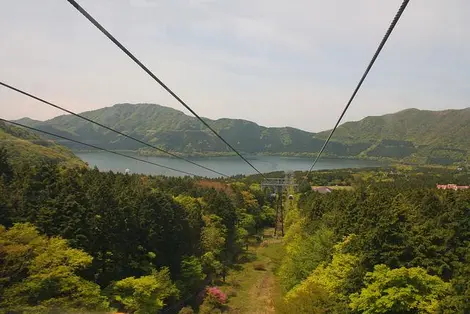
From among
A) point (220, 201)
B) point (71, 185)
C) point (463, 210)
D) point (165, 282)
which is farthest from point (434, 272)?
point (220, 201)

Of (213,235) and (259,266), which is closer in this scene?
(213,235)

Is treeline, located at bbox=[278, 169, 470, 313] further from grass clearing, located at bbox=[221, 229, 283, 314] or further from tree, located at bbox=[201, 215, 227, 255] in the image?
tree, located at bbox=[201, 215, 227, 255]

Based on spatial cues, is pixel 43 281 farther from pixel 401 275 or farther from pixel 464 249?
pixel 464 249

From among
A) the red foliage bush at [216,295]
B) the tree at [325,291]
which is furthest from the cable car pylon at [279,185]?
the tree at [325,291]

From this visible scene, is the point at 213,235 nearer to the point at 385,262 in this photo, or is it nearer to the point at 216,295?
the point at 216,295

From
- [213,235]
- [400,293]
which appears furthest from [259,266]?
[400,293]

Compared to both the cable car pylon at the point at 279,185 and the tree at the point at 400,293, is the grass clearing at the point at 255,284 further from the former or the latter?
the tree at the point at 400,293

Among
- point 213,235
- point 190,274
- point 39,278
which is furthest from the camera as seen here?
point 213,235

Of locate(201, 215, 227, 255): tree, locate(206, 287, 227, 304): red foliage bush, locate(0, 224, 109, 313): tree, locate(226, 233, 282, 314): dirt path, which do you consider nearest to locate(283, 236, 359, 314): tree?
locate(226, 233, 282, 314): dirt path
